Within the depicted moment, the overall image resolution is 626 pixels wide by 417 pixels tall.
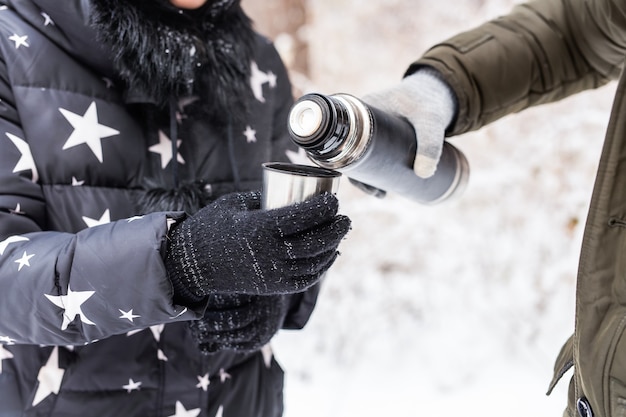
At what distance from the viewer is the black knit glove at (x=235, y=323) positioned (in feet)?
2.45

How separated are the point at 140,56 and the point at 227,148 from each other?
0.20 metres

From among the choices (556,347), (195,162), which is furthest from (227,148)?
(556,347)

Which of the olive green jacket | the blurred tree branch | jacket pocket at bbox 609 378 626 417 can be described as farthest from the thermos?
the blurred tree branch

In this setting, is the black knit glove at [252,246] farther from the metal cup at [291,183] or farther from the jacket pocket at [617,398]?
the jacket pocket at [617,398]

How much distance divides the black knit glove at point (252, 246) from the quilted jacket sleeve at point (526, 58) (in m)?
0.43

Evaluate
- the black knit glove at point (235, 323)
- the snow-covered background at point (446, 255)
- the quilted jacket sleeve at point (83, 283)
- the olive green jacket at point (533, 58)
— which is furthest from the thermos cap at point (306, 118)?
the snow-covered background at point (446, 255)

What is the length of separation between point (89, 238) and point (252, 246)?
8.4 inches

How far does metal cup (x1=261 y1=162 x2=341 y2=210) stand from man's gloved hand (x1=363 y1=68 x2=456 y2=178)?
8.8 inches

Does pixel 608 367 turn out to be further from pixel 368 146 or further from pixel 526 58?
pixel 526 58

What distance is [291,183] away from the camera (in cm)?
55

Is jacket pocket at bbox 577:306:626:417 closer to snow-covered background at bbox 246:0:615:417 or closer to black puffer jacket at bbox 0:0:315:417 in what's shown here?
black puffer jacket at bbox 0:0:315:417

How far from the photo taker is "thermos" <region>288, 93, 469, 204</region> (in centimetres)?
55

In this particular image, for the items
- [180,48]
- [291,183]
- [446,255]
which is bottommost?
[446,255]

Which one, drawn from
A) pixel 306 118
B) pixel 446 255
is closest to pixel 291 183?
pixel 306 118
